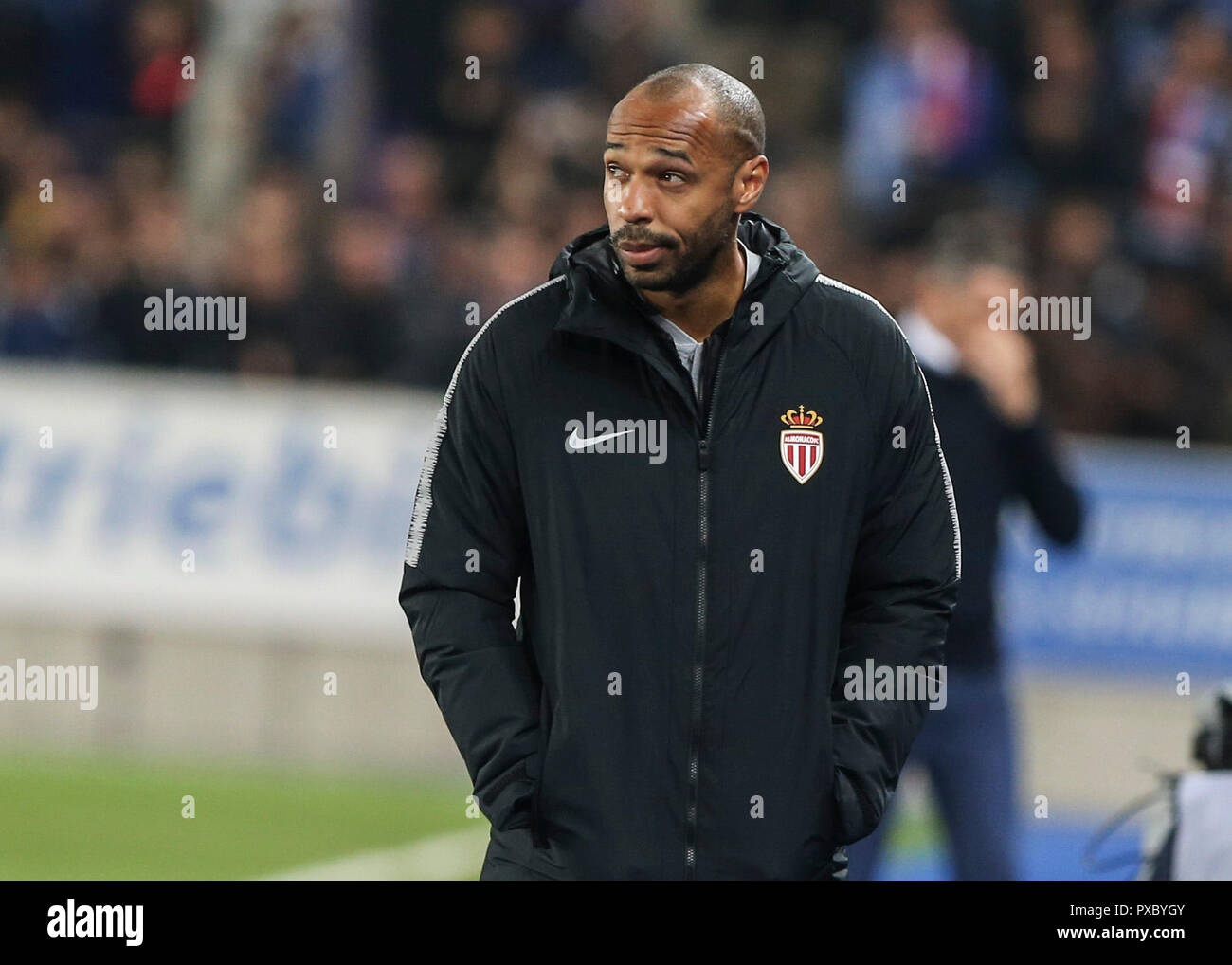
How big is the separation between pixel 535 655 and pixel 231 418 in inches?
270

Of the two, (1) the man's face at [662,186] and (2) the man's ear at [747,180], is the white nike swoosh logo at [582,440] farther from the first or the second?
(2) the man's ear at [747,180]

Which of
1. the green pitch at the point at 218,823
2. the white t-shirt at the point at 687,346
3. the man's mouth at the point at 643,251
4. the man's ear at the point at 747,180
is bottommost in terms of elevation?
the green pitch at the point at 218,823

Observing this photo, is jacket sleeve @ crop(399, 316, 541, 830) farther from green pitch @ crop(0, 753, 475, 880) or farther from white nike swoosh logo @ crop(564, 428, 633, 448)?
green pitch @ crop(0, 753, 475, 880)

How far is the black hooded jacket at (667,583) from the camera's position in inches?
150

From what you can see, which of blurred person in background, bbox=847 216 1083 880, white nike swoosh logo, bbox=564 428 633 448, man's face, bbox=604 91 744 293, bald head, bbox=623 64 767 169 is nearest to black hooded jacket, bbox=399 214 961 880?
white nike swoosh logo, bbox=564 428 633 448

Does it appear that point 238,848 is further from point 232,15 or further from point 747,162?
point 232,15

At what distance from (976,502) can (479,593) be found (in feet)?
10.6

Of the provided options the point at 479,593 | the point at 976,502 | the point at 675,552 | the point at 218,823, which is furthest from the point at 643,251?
the point at 218,823

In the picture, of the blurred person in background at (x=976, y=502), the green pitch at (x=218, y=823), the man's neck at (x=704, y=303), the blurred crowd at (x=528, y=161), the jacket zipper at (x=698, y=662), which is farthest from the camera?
the blurred crowd at (x=528, y=161)

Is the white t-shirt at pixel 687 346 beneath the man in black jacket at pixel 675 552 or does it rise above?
above

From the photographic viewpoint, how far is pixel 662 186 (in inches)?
152

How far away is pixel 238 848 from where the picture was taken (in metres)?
8.38

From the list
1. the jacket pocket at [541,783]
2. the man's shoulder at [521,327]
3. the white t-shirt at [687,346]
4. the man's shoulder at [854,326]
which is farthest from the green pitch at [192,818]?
the man's shoulder at [854,326]
